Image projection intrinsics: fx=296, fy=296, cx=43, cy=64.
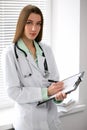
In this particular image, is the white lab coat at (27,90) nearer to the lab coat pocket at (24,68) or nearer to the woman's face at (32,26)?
the lab coat pocket at (24,68)

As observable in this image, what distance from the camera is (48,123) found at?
7.17 feet

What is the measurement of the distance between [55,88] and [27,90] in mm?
198

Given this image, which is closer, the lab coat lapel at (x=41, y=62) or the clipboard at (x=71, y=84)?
the clipboard at (x=71, y=84)

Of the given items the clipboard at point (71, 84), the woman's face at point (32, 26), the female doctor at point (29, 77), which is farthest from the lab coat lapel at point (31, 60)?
the clipboard at point (71, 84)

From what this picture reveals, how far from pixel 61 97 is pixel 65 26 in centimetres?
103

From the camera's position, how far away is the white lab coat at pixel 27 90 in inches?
80.0

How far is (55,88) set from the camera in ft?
6.83

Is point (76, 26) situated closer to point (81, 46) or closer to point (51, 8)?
point (81, 46)

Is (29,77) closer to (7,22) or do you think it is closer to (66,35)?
(7,22)

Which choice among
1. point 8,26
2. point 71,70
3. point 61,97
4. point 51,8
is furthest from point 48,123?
point 51,8

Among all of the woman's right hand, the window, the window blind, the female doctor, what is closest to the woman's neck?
the female doctor

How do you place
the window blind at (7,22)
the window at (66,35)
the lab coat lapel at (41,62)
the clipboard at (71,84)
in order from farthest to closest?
1. the window at (66,35)
2. the window blind at (7,22)
3. the lab coat lapel at (41,62)
4. the clipboard at (71,84)

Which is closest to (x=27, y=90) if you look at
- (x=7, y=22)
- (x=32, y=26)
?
(x=32, y=26)

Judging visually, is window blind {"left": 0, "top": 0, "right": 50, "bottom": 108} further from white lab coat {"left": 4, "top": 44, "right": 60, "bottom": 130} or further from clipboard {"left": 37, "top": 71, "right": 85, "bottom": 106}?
clipboard {"left": 37, "top": 71, "right": 85, "bottom": 106}
